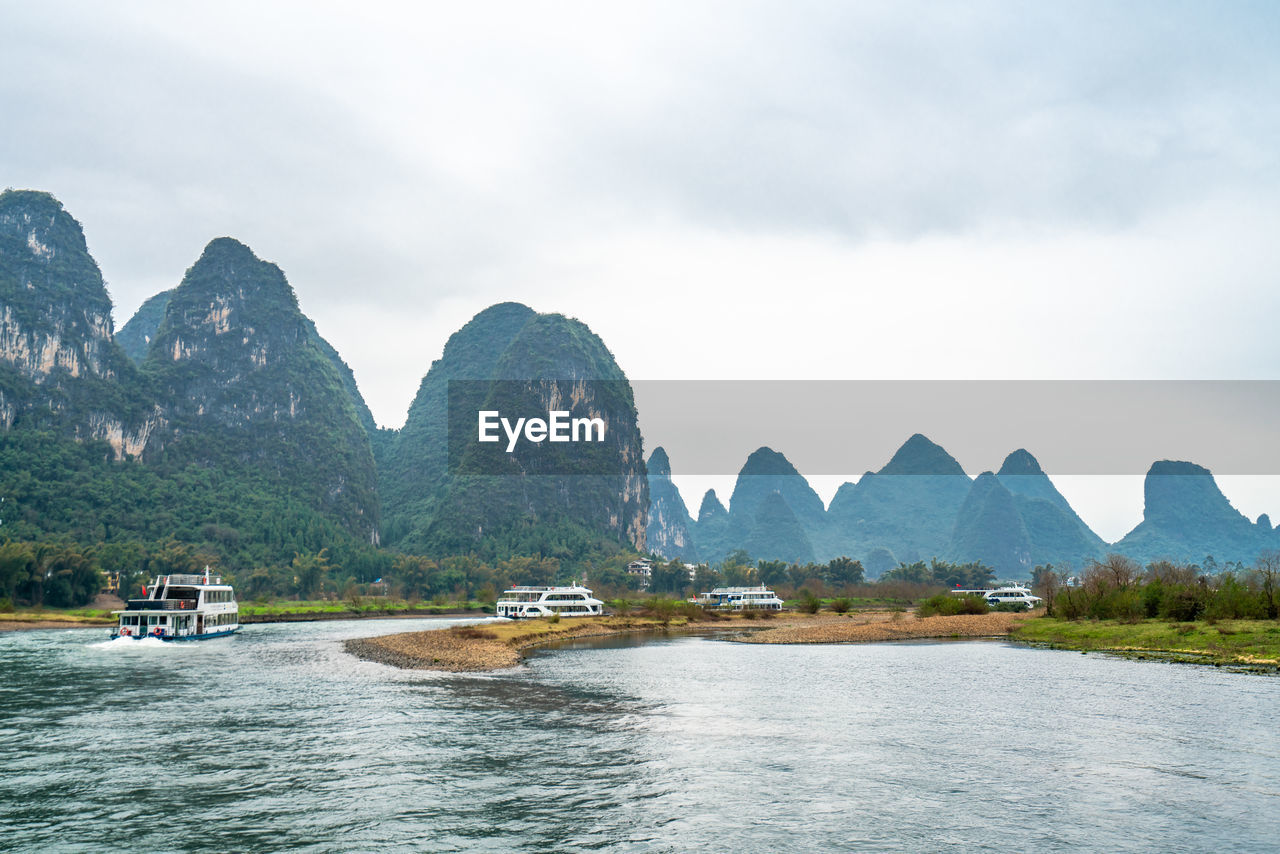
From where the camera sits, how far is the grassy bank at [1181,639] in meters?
41.7

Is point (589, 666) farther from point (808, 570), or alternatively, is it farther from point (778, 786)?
point (808, 570)

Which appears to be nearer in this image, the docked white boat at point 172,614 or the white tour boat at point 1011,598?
the docked white boat at point 172,614

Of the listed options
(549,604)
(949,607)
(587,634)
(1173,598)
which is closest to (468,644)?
(587,634)

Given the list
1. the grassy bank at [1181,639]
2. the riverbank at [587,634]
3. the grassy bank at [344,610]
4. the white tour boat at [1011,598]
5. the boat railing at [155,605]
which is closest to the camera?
the grassy bank at [1181,639]

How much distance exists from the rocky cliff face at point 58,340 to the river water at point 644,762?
133 metres

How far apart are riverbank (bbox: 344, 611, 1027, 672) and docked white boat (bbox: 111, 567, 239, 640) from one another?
12487mm

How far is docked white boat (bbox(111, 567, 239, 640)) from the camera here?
206ft

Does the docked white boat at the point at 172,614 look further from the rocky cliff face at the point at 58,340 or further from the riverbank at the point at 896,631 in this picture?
the rocky cliff face at the point at 58,340

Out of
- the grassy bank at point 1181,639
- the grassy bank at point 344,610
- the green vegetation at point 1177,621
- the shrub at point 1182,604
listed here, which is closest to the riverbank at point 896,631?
the green vegetation at point 1177,621

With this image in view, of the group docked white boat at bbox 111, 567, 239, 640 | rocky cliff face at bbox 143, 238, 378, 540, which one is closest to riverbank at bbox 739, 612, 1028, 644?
docked white boat at bbox 111, 567, 239, 640

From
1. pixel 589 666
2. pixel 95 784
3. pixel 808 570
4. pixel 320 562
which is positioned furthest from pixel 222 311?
pixel 95 784

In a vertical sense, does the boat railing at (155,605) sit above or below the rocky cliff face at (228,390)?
below

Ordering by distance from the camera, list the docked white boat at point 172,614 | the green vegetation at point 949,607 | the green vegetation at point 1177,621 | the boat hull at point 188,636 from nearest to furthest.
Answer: the green vegetation at point 1177,621, the boat hull at point 188,636, the docked white boat at point 172,614, the green vegetation at point 949,607

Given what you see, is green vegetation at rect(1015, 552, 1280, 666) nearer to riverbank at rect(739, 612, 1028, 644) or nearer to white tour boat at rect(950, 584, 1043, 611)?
riverbank at rect(739, 612, 1028, 644)
